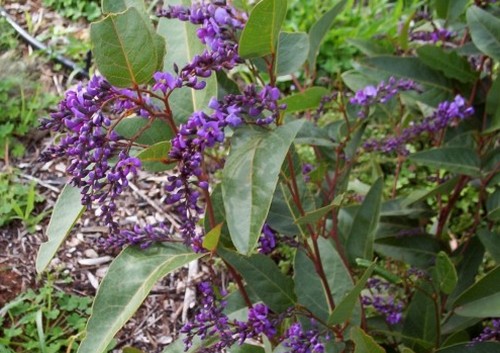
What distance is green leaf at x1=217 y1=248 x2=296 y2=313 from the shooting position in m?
1.57

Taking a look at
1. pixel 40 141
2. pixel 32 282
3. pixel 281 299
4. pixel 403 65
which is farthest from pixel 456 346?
pixel 40 141

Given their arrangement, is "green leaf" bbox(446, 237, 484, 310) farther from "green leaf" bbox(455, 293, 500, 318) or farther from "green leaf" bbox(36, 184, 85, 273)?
"green leaf" bbox(36, 184, 85, 273)

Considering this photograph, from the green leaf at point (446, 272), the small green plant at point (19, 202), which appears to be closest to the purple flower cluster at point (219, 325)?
the green leaf at point (446, 272)

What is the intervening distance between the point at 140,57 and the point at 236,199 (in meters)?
0.29

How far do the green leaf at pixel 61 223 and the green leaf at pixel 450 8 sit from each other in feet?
3.84

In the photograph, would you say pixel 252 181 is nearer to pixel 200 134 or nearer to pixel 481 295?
pixel 200 134

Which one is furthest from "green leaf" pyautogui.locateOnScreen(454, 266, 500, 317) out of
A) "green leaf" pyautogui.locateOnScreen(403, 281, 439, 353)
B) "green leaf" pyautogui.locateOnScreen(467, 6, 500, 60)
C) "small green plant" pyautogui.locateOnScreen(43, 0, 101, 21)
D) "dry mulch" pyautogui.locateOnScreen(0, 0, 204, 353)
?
"small green plant" pyautogui.locateOnScreen(43, 0, 101, 21)

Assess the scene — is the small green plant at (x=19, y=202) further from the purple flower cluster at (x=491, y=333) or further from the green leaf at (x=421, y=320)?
the purple flower cluster at (x=491, y=333)

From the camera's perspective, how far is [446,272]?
1.59 m

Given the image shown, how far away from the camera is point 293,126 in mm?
1292

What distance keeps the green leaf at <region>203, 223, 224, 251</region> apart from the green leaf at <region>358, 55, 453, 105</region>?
93cm

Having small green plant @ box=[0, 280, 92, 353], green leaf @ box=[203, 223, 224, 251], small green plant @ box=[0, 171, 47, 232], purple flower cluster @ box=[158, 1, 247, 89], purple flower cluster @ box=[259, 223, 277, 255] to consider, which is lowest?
small green plant @ box=[0, 280, 92, 353]

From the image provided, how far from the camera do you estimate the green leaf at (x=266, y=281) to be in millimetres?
Result: 1574

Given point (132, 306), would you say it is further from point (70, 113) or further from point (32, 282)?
point (32, 282)
